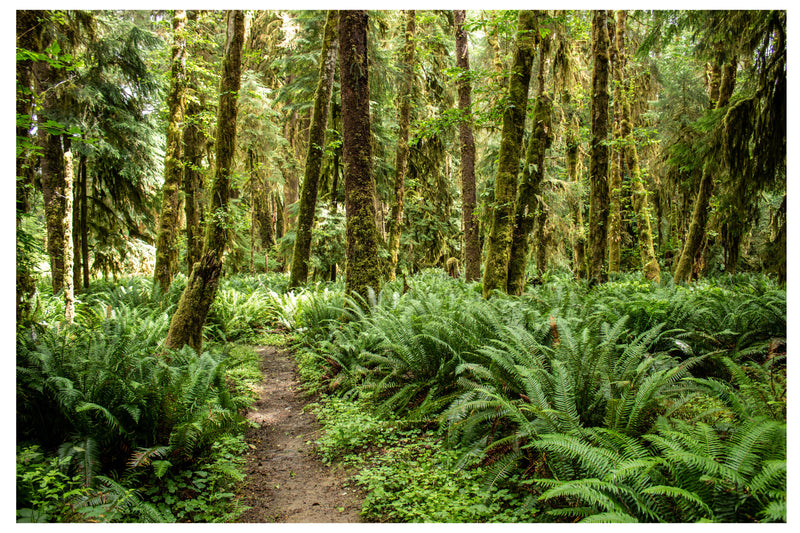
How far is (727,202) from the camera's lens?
19.9 feet

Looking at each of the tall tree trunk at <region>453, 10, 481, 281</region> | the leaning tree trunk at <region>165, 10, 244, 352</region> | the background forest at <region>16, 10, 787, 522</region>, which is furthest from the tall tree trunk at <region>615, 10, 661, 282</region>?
the leaning tree trunk at <region>165, 10, 244, 352</region>

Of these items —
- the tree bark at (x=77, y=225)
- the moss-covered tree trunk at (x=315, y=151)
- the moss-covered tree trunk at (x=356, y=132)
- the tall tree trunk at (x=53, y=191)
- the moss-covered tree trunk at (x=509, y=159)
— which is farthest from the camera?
the tree bark at (x=77, y=225)

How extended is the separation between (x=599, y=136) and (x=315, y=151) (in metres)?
6.27

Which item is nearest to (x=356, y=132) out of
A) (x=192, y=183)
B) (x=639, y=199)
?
(x=192, y=183)

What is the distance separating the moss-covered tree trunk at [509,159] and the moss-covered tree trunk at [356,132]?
2.08 meters

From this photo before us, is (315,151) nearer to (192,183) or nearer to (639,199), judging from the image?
(192,183)

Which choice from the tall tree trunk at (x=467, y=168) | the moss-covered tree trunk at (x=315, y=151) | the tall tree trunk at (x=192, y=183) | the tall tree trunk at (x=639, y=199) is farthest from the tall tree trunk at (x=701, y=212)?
the tall tree trunk at (x=192, y=183)

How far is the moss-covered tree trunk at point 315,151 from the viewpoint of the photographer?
929 cm

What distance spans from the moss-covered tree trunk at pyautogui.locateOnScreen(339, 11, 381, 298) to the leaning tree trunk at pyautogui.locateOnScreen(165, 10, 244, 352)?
1558mm

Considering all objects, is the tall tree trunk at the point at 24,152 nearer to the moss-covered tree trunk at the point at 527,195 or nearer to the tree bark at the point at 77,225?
the tree bark at the point at 77,225

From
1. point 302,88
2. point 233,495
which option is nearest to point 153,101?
point 302,88

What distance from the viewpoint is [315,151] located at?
968cm

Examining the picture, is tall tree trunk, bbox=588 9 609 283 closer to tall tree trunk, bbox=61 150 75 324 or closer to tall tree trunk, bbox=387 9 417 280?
tall tree trunk, bbox=387 9 417 280

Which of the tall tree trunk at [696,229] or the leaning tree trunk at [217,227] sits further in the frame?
the tall tree trunk at [696,229]
